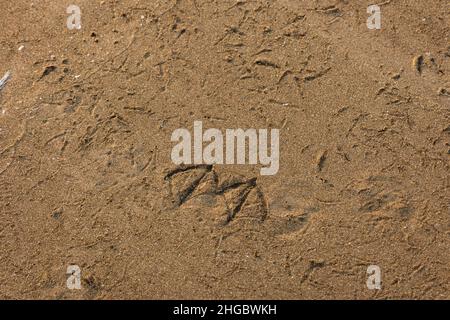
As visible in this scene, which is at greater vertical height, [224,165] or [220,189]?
[224,165]

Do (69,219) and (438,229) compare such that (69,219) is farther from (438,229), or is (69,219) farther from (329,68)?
(438,229)

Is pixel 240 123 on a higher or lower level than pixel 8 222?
higher

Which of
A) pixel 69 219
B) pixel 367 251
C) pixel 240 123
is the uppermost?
pixel 240 123

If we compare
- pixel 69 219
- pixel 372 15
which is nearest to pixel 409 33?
pixel 372 15

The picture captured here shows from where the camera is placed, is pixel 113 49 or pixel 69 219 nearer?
pixel 69 219
